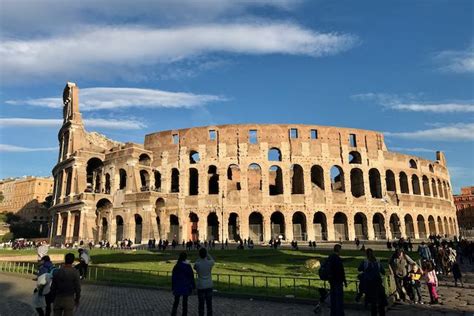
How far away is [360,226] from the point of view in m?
44.3

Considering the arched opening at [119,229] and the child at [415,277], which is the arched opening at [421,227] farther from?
the child at [415,277]

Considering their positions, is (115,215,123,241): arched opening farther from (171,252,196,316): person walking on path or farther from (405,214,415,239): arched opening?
(171,252,196,316): person walking on path

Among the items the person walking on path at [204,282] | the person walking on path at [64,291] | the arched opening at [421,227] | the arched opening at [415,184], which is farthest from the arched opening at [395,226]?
the person walking on path at [64,291]

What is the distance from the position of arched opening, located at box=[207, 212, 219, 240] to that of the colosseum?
0.36 feet

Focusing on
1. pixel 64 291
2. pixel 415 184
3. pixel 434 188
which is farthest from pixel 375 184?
pixel 64 291

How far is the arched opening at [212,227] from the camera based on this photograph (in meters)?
42.4

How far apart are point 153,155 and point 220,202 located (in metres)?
10.4

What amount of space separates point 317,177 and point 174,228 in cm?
1772

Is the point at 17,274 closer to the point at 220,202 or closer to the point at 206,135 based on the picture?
the point at 220,202

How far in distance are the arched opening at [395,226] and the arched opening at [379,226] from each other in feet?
5.54

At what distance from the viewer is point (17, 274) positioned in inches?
675

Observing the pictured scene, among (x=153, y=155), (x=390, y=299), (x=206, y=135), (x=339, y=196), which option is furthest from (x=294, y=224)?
(x=390, y=299)

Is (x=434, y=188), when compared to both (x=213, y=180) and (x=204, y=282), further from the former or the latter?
(x=204, y=282)

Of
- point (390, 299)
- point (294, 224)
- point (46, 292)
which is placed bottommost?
point (390, 299)
